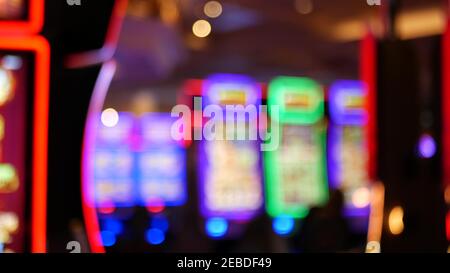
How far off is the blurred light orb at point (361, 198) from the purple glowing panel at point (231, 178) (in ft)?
1.66

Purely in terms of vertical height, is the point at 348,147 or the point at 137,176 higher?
the point at 348,147

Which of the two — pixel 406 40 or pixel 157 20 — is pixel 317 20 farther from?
pixel 406 40

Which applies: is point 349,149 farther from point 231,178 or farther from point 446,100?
point 446,100

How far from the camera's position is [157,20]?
3635mm

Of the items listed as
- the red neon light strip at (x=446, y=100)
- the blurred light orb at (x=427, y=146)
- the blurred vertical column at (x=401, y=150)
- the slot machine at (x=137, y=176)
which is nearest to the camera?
the blurred vertical column at (x=401, y=150)

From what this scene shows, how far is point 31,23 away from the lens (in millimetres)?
1316

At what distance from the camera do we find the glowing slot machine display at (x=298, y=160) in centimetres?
322

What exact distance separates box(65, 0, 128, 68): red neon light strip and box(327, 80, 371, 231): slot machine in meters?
2.04

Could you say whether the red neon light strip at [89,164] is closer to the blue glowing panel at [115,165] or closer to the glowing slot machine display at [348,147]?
the blue glowing panel at [115,165]

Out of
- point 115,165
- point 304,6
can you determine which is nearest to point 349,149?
point 304,6

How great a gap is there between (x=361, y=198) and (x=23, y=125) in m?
2.45

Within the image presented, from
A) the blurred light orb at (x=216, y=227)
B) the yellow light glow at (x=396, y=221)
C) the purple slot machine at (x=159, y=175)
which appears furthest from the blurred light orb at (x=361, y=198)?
the yellow light glow at (x=396, y=221)

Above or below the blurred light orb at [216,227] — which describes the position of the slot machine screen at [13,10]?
above

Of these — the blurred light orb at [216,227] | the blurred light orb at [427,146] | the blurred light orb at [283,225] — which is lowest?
the blurred light orb at [283,225]
